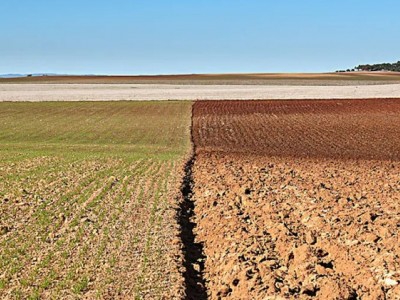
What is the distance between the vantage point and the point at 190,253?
→ 1050cm

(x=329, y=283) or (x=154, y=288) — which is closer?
(x=329, y=283)

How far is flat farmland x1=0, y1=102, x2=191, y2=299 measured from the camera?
8.77 meters

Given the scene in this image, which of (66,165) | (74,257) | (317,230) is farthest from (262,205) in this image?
(66,165)

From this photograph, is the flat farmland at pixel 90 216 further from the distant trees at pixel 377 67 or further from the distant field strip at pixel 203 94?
the distant trees at pixel 377 67

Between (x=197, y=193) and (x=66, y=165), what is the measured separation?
660 centimetres

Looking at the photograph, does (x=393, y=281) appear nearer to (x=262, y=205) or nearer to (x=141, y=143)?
(x=262, y=205)

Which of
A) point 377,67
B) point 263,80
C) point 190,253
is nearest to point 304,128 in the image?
point 190,253

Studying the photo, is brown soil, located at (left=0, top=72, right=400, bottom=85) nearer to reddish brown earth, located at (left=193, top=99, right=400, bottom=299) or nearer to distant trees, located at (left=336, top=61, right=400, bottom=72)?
distant trees, located at (left=336, top=61, right=400, bottom=72)

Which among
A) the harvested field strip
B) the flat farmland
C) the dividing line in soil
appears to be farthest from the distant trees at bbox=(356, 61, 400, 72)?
the dividing line in soil

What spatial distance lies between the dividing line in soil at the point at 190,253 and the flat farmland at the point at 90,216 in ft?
0.54

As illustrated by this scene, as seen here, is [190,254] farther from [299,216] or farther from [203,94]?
[203,94]

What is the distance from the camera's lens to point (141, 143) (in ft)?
92.2

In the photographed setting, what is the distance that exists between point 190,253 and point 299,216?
252cm

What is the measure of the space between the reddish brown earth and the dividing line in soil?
0.48ft
